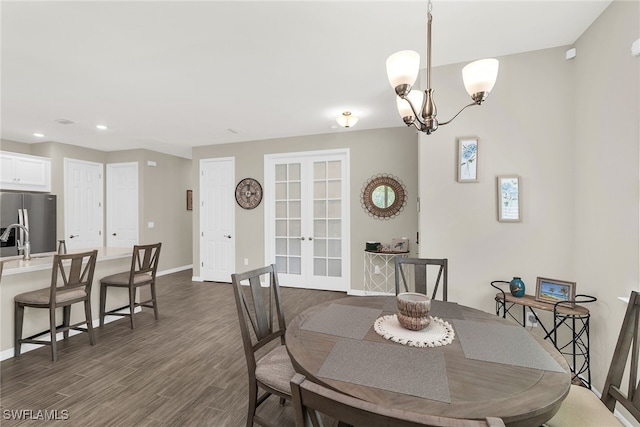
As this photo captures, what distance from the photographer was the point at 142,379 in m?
2.34

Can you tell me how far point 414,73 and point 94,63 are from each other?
8.91 feet

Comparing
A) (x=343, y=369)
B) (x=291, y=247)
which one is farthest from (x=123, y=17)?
(x=291, y=247)

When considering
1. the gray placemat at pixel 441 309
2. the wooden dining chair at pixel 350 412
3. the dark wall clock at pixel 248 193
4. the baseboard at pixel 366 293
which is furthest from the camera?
the dark wall clock at pixel 248 193

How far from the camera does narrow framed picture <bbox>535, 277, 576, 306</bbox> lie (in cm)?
211

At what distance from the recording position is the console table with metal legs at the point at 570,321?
2016 mm

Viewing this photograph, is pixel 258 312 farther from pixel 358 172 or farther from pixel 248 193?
pixel 248 193

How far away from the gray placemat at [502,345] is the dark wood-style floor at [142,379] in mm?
1306

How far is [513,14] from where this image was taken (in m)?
1.96

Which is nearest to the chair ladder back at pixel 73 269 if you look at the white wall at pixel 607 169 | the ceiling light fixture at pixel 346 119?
the ceiling light fixture at pixel 346 119

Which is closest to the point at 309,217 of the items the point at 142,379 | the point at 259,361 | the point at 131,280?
the point at 131,280

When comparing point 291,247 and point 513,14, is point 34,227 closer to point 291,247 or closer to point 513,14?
point 291,247

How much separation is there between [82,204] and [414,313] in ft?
22.1

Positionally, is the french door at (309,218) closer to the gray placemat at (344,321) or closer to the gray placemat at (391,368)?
the gray placemat at (344,321)

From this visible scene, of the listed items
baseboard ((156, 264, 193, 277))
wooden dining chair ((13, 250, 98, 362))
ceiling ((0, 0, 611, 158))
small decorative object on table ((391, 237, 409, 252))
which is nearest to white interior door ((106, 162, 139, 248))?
baseboard ((156, 264, 193, 277))
